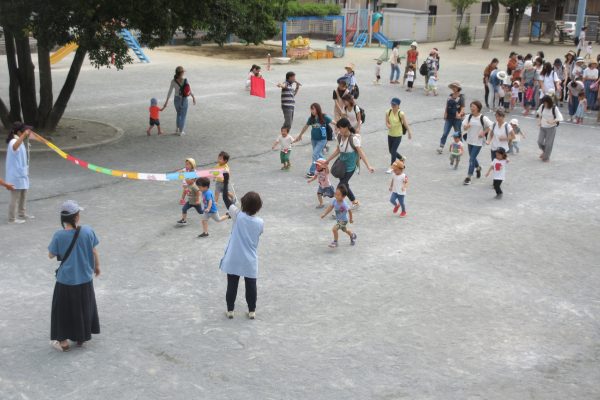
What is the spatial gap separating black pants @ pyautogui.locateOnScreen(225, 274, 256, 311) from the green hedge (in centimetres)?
3578

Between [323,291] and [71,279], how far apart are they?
10.5ft

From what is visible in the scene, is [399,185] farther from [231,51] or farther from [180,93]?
[231,51]

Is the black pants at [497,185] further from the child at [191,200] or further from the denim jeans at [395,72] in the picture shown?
the denim jeans at [395,72]

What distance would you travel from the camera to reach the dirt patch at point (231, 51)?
117 feet

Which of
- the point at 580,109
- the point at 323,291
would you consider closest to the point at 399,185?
the point at 323,291

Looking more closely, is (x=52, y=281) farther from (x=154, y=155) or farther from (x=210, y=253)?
(x=154, y=155)

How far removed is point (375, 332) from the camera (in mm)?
8266

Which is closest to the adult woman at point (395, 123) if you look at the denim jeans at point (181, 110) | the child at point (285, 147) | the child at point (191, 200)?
the child at point (285, 147)

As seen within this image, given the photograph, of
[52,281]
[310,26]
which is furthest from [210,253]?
[310,26]

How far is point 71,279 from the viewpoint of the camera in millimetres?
7492

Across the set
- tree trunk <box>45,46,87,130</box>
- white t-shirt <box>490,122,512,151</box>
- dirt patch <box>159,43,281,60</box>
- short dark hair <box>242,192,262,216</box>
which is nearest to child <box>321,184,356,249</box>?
short dark hair <box>242,192,262,216</box>

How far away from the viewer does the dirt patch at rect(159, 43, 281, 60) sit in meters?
35.7

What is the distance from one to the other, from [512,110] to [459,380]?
1764cm

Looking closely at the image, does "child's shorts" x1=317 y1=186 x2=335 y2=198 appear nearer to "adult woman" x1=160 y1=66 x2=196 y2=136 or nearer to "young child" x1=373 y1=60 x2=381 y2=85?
"adult woman" x1=160 y1=66 x2=196 y2=136
